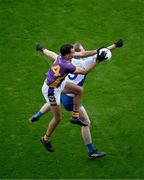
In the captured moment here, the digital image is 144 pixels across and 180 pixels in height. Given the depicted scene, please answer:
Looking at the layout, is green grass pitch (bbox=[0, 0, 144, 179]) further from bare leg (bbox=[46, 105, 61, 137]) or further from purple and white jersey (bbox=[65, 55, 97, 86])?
purple and white jersey (bbox=[65, 55, 97, 86])

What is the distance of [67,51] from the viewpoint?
32.4 feet

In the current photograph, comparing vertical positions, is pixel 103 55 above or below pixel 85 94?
above

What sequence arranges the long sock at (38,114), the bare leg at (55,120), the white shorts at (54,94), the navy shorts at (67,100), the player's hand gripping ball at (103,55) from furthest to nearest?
the long sock at (38,114)
the navy shorts at (67,100)
the bare leg at (55,120)
the white shorts at (54,94)
the player's hand gripping ball at (103,55)

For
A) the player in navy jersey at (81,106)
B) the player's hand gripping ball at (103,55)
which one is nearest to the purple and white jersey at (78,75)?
the player in navy jersey at (81,106)

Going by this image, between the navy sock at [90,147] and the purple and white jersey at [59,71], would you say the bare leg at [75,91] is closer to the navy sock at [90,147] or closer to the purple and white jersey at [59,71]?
the purple and white jersey at [59,71]

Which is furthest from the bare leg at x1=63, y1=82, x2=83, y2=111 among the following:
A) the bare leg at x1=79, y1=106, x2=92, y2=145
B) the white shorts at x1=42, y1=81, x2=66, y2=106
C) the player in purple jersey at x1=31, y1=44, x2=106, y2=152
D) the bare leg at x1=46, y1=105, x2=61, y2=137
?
the bare leg at x1=46, y1=105, x2=61, y2=137

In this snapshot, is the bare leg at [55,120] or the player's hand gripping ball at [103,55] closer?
the player's hand gripping ball at [103,55]

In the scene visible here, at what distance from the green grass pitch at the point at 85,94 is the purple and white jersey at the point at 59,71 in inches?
67.4

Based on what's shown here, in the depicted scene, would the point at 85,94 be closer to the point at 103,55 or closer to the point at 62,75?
the point at 62,75

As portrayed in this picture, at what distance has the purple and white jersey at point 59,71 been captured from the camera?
9.80 m

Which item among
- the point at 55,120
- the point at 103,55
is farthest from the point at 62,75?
the point at 55,120

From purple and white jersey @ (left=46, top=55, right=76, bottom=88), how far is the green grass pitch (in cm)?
171

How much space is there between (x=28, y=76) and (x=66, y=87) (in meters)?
3.27

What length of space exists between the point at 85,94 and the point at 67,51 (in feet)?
9.53
